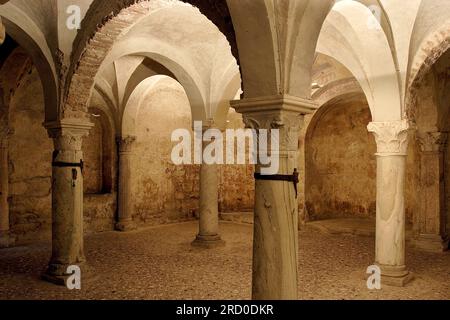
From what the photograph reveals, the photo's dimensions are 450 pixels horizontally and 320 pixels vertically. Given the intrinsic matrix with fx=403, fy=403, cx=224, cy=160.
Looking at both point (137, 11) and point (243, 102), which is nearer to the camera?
point (243, 102)

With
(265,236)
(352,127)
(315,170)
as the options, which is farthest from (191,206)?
(265,236)

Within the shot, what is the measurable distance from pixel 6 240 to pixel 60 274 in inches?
139

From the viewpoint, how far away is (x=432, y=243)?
8859 millimetres

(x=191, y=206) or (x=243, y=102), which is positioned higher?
(x=243, y=102)

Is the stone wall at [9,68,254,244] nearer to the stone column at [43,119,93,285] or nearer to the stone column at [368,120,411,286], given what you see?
the stone column at [43,119,93,285]

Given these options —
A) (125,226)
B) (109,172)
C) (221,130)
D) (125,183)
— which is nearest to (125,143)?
(109,172)

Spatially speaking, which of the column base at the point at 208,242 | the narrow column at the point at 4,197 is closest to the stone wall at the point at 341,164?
the column base at the point at 208,242

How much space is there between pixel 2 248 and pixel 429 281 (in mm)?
8411

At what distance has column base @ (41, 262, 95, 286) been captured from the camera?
20.0 ft

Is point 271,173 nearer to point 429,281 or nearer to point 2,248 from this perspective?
point 429,281

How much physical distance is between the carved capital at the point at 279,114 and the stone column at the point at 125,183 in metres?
8.33

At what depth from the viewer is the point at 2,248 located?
873 cm
